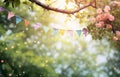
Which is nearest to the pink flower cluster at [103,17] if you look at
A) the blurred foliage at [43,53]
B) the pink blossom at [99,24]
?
the pink blossom at [99,24]

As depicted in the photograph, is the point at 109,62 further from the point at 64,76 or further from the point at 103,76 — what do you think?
the point at 64,76

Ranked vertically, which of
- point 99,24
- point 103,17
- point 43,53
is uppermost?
point 103,17

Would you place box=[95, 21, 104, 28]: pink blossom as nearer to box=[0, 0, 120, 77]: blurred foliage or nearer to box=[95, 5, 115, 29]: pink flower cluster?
box=[95, 5, 115, 29]: pink flower cluster

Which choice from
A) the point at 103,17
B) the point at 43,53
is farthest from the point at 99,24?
the point at 43,53

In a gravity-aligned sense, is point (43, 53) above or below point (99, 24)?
below

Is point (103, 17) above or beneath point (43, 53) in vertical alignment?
above

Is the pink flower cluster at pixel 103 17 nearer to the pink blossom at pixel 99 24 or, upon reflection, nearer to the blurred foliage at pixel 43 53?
the pink blossom at pixel 99 24

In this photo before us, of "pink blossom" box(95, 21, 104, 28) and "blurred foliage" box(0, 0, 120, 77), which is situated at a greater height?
"pink blossom" box(95, 21, 104, 28)

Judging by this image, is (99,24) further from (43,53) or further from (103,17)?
(43,53)

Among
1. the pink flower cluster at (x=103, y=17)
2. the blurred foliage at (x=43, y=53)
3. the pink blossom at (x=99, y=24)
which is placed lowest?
the blurred foliage at (x=43, y=53)

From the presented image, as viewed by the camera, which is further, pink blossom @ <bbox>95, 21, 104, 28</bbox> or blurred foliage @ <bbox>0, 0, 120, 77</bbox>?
blurred foliage @ <bbox>0, 0, 120, 77</bbox>

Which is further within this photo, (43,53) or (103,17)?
(43,53)

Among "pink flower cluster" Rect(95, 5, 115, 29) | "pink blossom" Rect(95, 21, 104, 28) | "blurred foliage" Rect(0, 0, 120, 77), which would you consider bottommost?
"blurred foliage" Rect(0, 0, 120, 77)

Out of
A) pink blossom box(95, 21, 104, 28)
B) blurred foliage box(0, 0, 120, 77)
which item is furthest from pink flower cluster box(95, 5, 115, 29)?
blurred foliage box(0, 0, 120, 77)
